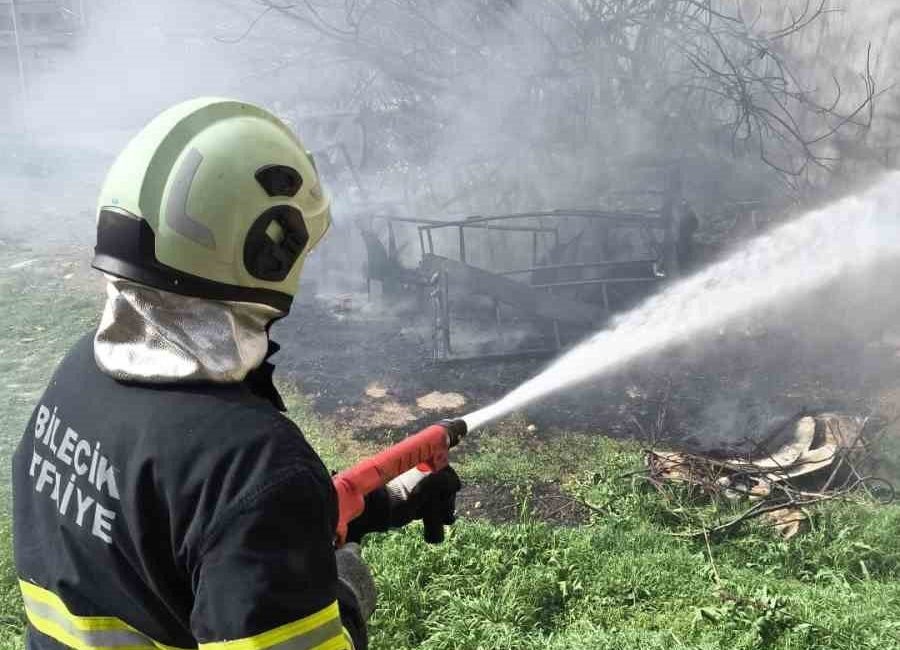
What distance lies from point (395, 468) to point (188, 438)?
103 centimetres

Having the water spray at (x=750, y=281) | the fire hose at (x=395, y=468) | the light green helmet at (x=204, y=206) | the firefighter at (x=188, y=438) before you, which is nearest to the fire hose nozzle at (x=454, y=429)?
the fire hose at (x=395, y=468)

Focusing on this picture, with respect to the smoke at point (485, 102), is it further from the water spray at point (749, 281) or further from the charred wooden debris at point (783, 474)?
the charred wooden debris at point (783, 474)

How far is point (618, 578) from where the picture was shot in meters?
3.92

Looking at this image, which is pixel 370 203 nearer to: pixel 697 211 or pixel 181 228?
pixel 697 211

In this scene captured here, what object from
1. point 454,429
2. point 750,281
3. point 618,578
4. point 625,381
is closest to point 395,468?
point 454,429

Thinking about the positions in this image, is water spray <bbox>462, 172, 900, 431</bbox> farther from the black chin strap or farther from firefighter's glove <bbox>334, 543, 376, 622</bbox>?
the black chin strap

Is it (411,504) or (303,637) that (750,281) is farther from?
(303,637)

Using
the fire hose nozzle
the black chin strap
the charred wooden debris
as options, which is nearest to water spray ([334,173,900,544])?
the charred wooden debris

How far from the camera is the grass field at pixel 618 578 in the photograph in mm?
3471

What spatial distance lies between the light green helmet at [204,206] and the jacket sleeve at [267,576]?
0.45 metres

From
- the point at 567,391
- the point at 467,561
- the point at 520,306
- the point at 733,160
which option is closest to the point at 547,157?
the point at 733,160

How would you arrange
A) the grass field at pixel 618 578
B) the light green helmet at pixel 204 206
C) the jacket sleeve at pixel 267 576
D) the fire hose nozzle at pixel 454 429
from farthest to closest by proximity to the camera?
the grass field at pixel 618 578, the fire hose nozzle at pixel 454 429, the light green helmet at pixel 204 206, the jacket sleeve at pixel 267 576

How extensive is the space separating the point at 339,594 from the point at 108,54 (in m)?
15.3

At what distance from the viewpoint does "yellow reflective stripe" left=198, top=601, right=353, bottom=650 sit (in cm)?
128
